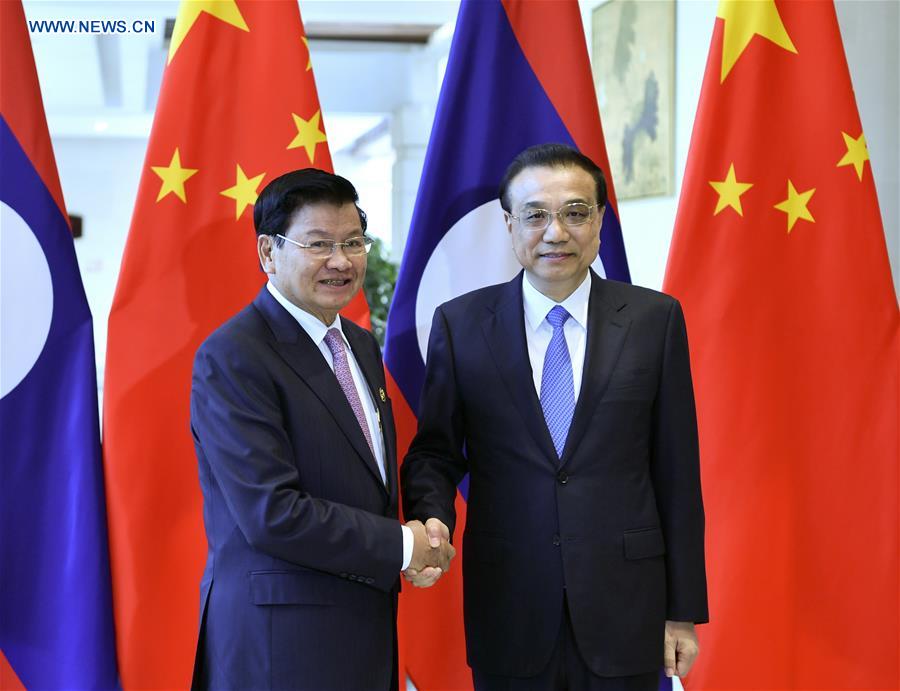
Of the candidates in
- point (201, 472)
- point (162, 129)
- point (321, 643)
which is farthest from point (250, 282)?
point (321, 643)

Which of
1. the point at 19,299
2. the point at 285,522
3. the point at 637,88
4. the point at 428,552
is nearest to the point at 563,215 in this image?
the point at 428,552

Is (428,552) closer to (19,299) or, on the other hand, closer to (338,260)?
(338,260)

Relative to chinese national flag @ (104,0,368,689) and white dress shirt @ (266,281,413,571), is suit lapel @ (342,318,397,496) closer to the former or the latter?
white dress shirt @ (266,281,413,571)

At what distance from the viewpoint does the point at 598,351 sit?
1869mm

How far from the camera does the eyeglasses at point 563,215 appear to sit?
1.92 m

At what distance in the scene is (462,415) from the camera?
6.47 feet

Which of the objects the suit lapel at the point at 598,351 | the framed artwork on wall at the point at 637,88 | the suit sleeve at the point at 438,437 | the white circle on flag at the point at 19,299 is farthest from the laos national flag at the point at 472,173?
the framed artwork on wall at the point at 637,88

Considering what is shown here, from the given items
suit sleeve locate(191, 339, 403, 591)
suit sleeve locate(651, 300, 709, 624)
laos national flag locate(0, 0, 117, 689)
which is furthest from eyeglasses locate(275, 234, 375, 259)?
laos national flag locate(0, 0, 117, 689)

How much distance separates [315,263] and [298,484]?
Answer: 40 centimetres

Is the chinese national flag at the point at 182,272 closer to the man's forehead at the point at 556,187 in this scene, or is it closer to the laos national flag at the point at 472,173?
the laos national flag at the point at 472,173

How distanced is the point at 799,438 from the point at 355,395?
1.35m

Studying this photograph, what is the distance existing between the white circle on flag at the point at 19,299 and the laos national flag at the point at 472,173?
0.86m

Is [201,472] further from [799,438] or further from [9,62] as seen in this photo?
[799,438]

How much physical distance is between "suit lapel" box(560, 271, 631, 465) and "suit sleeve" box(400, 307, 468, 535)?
255 mm
